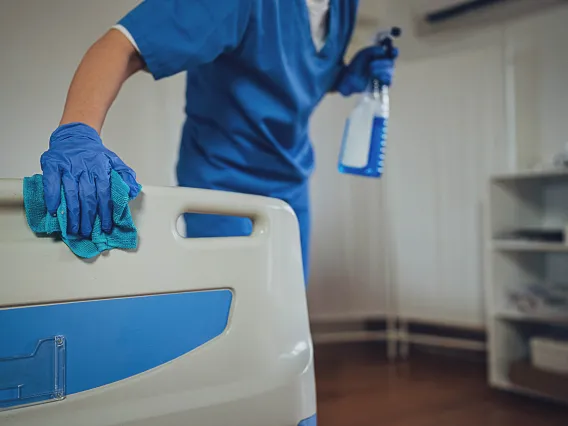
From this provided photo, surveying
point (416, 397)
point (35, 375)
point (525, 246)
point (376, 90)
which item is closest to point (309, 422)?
point (35, 375)

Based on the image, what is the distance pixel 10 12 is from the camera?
100 cm

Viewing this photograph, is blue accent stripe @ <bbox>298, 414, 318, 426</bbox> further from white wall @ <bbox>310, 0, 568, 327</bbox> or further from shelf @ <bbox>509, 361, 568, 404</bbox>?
white wall @ <bbox>310, 0, 568, 327</bbox>

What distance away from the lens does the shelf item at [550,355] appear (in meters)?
1.79

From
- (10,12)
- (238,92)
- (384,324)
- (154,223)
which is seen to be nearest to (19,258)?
(154,223)

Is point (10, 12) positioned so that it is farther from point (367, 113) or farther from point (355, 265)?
point (355, 265)

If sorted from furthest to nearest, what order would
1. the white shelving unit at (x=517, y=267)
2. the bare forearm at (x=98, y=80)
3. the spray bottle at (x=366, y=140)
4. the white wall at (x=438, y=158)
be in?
the white wall at (x=438, y=158) < the white shelving unit at (x=517, y=267) < the spray bottle at (x=366, y=140) < the bare forearm at (x=98, y=80)

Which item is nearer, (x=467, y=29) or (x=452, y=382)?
(x=452, y=382)

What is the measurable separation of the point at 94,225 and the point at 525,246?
1663mm

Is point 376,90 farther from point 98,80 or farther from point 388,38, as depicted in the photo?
point 98,80

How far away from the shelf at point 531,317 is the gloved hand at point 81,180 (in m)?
1.67

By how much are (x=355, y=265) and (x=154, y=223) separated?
2013 mm

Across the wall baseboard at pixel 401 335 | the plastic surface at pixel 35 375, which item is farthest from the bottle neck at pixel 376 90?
the wall baseboard at pixel 401 335

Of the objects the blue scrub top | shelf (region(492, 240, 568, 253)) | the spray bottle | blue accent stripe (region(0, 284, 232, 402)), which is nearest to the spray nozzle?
the spray bottle

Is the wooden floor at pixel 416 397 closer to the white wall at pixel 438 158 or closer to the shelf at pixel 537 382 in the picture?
the shelf at pixel 537 382
